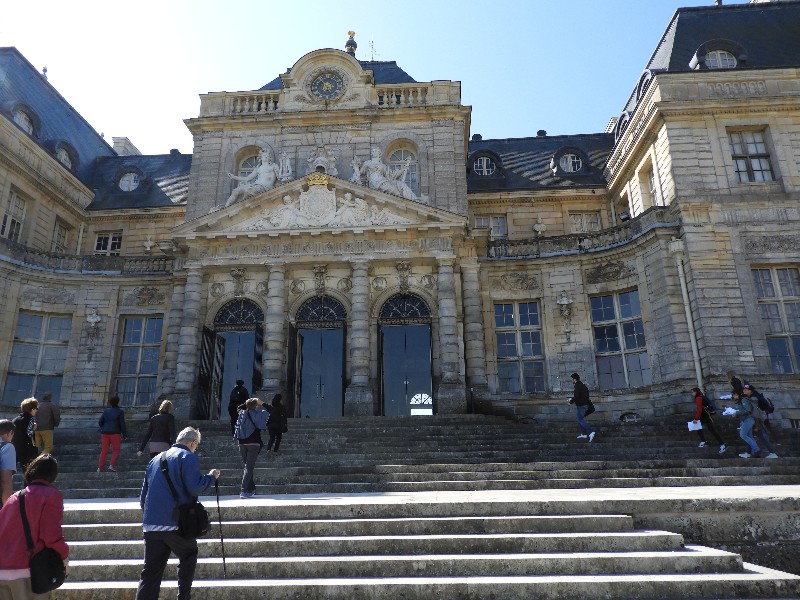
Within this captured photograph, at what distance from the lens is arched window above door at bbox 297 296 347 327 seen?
20.1 m

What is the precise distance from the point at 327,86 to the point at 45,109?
1313cm

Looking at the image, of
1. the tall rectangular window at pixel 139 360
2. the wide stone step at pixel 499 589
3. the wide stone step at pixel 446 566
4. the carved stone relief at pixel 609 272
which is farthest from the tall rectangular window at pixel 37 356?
the carved stone relief at pixel 609 272

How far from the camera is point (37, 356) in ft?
70.1

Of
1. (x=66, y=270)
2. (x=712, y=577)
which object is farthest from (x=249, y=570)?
(x=66, y=270)

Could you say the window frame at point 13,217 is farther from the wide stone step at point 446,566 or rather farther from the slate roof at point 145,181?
the wide stone step at point 446,566

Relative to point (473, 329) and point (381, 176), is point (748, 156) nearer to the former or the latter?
point (473, 329)

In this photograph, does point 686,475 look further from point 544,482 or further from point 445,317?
point 445,317

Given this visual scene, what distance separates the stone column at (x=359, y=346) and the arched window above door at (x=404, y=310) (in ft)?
2.84

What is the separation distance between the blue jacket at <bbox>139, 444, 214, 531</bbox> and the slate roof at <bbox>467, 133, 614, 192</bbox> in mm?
21576

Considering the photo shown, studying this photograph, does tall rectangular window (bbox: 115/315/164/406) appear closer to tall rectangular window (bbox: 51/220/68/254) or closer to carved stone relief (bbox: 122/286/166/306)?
carved stone relief (bbox: 122/286/166/306)

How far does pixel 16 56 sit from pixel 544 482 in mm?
28705

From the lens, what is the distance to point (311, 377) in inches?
780

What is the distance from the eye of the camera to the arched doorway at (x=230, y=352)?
1972 cm

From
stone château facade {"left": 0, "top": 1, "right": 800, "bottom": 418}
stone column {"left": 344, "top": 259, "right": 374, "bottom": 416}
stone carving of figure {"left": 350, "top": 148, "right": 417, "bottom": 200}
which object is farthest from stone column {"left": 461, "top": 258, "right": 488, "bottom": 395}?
stone column {"left": 344, "top": 259, "right": 374, "bottom": 416}
